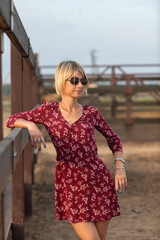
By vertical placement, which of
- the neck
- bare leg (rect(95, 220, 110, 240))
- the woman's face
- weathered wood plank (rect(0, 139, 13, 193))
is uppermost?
the woman's face

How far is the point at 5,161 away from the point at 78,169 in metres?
0.65

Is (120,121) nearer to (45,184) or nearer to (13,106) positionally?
(45,184)

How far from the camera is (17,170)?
13.1 ft

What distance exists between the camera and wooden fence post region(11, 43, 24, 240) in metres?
3.87

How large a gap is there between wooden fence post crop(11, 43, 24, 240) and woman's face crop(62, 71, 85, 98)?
1.22 meters

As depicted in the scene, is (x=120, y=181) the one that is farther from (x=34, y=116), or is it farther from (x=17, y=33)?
(x=17, y=33)

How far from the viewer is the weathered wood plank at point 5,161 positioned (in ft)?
6.65

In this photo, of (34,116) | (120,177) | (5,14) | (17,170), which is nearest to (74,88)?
(34,116)

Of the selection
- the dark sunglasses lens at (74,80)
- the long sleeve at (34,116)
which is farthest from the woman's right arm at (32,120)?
the dark sunglasses lens at (74,80)

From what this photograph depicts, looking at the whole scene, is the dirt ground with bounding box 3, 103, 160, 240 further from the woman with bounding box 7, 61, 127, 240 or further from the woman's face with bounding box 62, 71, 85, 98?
the woman's face with bounding box 62, 71, 85, 98

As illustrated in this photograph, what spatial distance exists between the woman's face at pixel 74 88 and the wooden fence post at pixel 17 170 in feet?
4.01

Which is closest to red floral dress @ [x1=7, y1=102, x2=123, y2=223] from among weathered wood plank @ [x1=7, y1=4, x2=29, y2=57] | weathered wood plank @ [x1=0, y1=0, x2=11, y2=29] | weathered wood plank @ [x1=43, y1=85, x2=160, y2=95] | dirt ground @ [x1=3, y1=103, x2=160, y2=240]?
weathered wood plank @ [x1=7, y1=4, x2=29, y2=57]

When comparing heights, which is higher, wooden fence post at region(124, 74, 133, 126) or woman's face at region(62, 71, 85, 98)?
woman's face at region(62, 71, 85, 98)

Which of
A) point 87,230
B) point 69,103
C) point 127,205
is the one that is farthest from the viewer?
point 127,205
